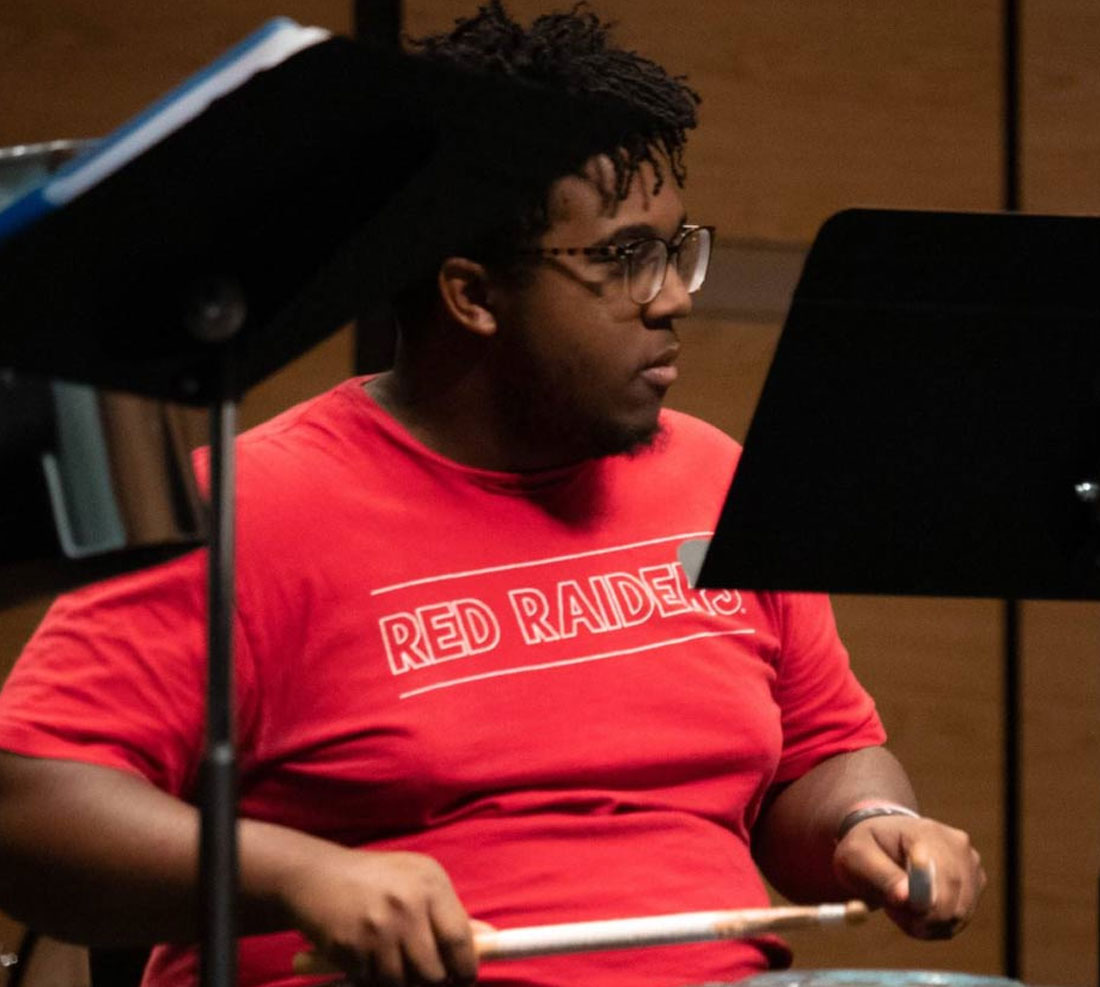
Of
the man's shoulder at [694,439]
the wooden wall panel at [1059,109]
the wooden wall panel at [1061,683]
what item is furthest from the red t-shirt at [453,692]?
the wooden wall panel at [1059,109]

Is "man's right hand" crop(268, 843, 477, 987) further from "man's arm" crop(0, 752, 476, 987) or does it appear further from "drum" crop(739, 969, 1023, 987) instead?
"drum" crop(739, 969, 1023, 987)

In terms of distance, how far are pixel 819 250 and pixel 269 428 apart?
558mm

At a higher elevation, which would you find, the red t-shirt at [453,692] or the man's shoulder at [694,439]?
the man's shoulder at [694,439]

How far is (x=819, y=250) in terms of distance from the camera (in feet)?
3.14

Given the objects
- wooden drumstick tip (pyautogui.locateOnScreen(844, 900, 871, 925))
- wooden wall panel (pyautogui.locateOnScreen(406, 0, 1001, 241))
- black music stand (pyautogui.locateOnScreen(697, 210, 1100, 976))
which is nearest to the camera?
black music stand (pyautogui.locateOnScreen(697, 210, 1100, 976))

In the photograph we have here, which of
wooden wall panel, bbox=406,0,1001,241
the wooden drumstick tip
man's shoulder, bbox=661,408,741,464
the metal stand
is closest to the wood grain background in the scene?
A: wooden wall panel, bbox=406,0,1001,241

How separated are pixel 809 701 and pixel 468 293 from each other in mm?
436

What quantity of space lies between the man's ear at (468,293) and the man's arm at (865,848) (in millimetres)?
449

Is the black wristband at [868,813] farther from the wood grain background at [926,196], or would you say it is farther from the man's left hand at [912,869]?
the wood grain background at [926,196]

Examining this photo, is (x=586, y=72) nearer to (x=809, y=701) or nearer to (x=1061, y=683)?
(x=809, y=701)

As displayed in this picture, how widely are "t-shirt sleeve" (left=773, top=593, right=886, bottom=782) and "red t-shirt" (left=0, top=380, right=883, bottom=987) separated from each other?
9cm

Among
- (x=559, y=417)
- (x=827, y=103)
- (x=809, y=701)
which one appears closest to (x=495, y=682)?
(x=559, y=417)

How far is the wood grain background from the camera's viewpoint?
2410 millimetres

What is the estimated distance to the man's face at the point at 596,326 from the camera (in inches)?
53.6
